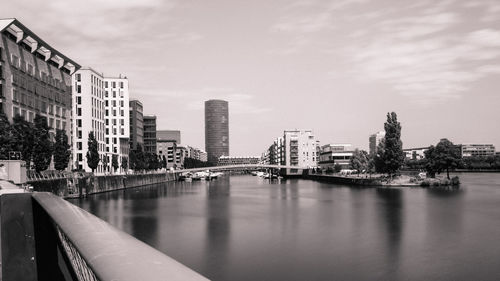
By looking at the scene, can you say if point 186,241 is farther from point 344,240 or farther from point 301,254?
point 344,240

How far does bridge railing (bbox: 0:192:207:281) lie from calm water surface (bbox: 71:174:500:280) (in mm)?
24291

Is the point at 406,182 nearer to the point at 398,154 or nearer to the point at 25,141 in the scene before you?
the point at 398,154

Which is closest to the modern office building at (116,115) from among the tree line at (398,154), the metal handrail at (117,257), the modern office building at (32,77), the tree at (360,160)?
the modern office building at (32,77)

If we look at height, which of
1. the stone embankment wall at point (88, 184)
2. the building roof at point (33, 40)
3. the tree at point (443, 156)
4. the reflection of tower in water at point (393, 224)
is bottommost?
the reflection of tower in water at point (393, 224)

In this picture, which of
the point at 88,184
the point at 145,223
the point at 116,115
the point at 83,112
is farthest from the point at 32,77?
the point at 116,115

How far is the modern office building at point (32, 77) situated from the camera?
80438mm

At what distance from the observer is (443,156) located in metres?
132

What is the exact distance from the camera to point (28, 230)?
539 centimetres

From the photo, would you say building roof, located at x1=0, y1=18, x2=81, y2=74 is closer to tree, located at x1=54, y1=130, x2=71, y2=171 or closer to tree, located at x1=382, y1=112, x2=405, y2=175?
tree, located at x1=54, y1=130, x2=71, y2=171

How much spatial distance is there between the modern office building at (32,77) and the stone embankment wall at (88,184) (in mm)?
12541

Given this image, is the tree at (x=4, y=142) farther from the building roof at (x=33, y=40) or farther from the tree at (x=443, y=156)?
the tree at (x=443, y=156)

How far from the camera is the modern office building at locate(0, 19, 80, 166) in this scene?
80.4 m

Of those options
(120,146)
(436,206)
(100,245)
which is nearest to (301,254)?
(100,245)

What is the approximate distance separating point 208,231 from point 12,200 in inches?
1678
